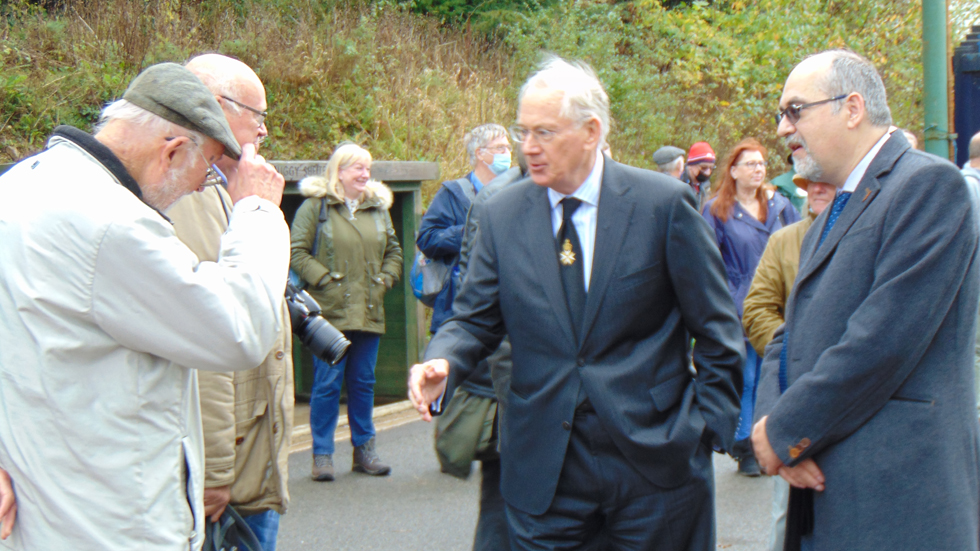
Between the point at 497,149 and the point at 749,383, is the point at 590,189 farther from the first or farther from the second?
the point at 749,383

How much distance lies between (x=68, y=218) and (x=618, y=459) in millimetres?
1692

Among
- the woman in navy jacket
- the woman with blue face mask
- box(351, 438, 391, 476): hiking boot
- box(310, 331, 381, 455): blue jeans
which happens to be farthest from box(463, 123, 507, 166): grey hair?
box(351, 438, 391, 476): hiking boot

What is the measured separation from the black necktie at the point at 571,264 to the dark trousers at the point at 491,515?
3.25ft

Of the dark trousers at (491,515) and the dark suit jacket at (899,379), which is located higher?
the dark suit jacket at (899,379)

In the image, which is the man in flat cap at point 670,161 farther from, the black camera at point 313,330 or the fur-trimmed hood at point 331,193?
the black camera at point 313,330

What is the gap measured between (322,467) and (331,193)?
1.86 meters

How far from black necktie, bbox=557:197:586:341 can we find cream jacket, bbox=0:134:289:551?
1.08 metres

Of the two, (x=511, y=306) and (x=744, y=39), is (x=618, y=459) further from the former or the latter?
(x=744, y=39)

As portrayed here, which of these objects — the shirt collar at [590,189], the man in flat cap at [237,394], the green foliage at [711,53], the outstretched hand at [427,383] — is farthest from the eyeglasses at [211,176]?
the green foliage at [711,53]

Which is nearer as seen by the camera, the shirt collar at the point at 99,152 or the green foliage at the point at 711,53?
the shirt collar at the point at 99,152

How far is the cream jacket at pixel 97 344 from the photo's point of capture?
1966 mm

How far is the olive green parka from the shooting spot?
625 centimetres

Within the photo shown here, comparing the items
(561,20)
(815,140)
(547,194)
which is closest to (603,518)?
(547,194)

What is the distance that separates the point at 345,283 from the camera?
249 inches
